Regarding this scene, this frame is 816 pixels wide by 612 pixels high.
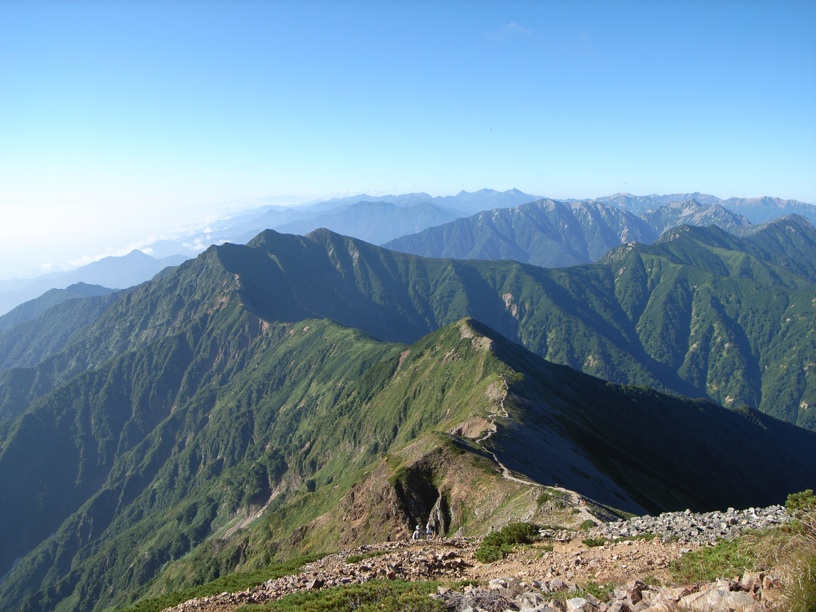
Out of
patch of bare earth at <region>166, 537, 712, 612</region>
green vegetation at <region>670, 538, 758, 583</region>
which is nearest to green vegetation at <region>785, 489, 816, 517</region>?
green vegetation at <region>670, 538, 758, 583</region>

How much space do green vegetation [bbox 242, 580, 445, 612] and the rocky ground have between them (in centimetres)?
124

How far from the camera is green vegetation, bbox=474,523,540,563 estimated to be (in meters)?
31.4

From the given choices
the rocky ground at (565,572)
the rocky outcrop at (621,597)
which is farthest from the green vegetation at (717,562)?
the rocky outcrop at (621,597)

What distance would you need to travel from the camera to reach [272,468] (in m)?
196

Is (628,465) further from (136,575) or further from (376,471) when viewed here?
(136,575)

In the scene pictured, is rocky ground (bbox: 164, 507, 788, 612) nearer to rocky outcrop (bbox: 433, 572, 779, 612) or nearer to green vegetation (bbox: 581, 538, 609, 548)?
rocky outcrop (bbox: 433, 572, 779, 612)

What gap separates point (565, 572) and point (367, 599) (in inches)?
390

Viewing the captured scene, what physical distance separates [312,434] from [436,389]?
234ft

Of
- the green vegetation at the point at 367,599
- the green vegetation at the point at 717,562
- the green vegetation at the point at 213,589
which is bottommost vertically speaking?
the green vegetation at the point at 213,589

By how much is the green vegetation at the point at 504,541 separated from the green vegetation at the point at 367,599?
23.9 feet

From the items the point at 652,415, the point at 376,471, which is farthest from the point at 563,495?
the point at 652,415

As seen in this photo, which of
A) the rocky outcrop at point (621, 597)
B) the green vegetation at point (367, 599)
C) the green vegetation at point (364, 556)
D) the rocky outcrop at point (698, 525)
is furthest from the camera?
the green vegetation at point (364, 556)

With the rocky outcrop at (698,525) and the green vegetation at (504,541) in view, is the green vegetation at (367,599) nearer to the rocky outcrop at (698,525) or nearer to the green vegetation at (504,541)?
the green vegetation at (504,541)

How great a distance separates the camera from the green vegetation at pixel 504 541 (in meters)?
31.4
